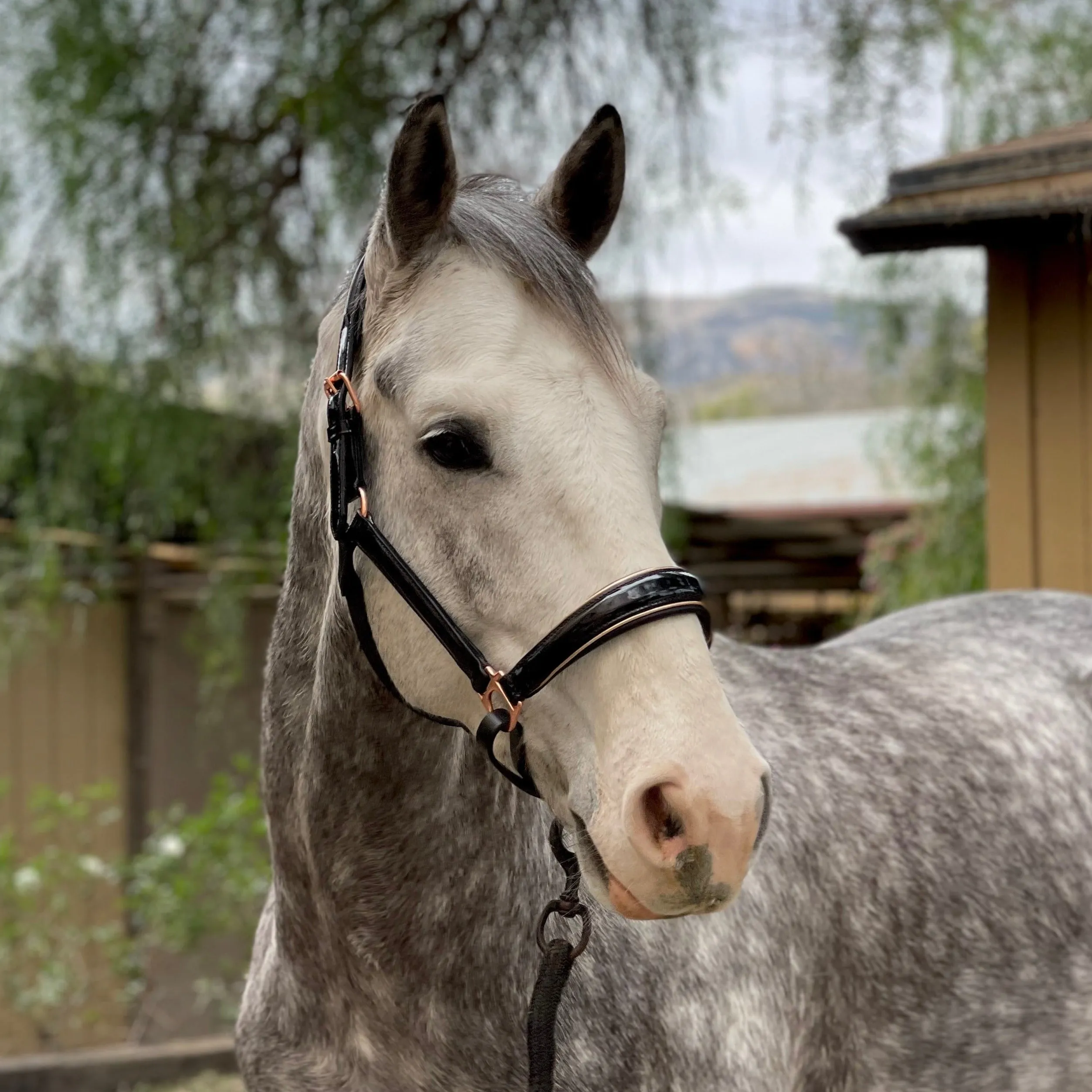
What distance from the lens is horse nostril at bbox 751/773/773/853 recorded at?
4.23ft

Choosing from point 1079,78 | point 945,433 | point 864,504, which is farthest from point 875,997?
point 864,504

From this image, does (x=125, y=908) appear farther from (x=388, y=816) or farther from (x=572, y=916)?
(x=572, y=916)

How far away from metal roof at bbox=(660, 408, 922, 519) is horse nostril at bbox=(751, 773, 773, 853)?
329 cm

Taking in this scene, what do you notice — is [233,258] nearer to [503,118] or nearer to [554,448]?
[503,118]

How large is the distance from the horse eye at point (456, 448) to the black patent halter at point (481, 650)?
0.12m

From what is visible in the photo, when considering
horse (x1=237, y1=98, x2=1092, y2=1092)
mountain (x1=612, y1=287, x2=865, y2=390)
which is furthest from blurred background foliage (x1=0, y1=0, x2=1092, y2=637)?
horse (x1=237, y1=98, x2=1092, y2=1092)

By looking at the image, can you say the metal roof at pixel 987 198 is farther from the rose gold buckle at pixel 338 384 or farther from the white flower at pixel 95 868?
the white flower at pixel 95 868

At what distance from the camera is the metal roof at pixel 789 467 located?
18.2 ft

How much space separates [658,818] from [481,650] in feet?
0.92

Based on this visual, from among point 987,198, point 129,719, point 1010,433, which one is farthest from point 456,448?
point 129,719

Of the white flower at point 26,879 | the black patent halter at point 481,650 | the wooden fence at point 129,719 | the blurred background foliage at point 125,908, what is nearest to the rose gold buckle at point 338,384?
the black patent halter at point 481,650

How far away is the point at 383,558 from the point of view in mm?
1488

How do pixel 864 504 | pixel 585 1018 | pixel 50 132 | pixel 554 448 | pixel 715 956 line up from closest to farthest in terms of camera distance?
1. pixel 554 448
2. pixel 585 1018
3. pixel 715 956
4. pixel 50 132
5. pixel 864 504

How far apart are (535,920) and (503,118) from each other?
Result: 3.80m
